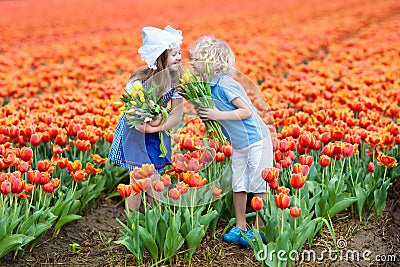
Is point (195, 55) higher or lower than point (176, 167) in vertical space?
higher

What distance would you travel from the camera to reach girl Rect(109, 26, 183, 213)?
12.8 feet

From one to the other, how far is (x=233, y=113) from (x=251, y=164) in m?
0.41

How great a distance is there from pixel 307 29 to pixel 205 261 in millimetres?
12115

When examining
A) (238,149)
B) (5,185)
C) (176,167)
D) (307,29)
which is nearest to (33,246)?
(5,185)

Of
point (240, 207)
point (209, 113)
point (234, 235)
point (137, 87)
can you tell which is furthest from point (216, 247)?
point (137, 87)

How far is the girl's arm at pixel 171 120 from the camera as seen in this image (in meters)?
3.88

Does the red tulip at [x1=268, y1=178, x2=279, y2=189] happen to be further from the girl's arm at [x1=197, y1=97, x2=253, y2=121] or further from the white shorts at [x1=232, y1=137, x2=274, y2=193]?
the girl's arm at [x1=197, y1=97, x2=253, y2=121]

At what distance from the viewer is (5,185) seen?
12.0 ft

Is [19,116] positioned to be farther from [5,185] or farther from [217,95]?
[217,95]

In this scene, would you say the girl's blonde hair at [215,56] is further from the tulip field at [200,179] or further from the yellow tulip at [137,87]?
the yellow tulip at [137,87]

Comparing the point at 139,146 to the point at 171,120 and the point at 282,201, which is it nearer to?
the point at 171,120

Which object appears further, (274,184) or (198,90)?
(198,90)

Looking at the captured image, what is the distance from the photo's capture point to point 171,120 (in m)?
3.98

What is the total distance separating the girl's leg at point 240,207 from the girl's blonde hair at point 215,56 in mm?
826
